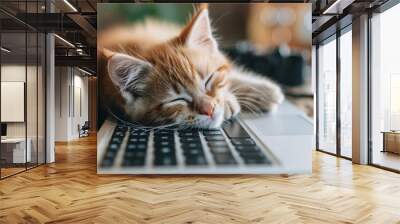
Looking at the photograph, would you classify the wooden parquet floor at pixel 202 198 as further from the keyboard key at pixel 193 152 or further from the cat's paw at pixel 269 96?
the cat's paw at pixel 269 96

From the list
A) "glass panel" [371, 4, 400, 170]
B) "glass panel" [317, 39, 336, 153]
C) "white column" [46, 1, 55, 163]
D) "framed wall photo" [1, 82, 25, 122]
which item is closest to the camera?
"framed wall photo" [1, 82, 25, 122]

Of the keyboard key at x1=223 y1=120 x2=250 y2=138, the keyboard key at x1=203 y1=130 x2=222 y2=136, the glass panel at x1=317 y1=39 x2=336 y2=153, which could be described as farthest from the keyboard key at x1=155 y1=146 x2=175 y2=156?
the glass panel at x1=317 y1=39 x2=336 y2=153

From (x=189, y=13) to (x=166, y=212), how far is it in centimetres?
347

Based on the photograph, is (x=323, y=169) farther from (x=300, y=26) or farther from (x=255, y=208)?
(x=255, y=208)

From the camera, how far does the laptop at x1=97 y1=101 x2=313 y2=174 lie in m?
6.09

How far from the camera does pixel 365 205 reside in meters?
4.24

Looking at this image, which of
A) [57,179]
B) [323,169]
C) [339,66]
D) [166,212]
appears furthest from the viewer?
[339,66]

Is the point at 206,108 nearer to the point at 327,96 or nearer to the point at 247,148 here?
the point at 247,148

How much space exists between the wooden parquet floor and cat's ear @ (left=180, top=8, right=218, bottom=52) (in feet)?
7.18

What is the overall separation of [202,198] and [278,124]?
2.14 metres

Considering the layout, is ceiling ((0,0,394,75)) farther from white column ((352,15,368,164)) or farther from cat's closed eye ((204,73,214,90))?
cat's closed eye ((204,73,214,90))

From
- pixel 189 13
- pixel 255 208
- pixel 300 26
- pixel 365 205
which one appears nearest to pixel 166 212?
pixel 255 208

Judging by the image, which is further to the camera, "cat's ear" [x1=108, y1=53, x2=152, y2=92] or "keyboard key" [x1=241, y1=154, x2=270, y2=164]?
"keyboard key" [x1=241, y1=154, x2=270, y2=164]

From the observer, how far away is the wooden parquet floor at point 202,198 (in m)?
3.81
